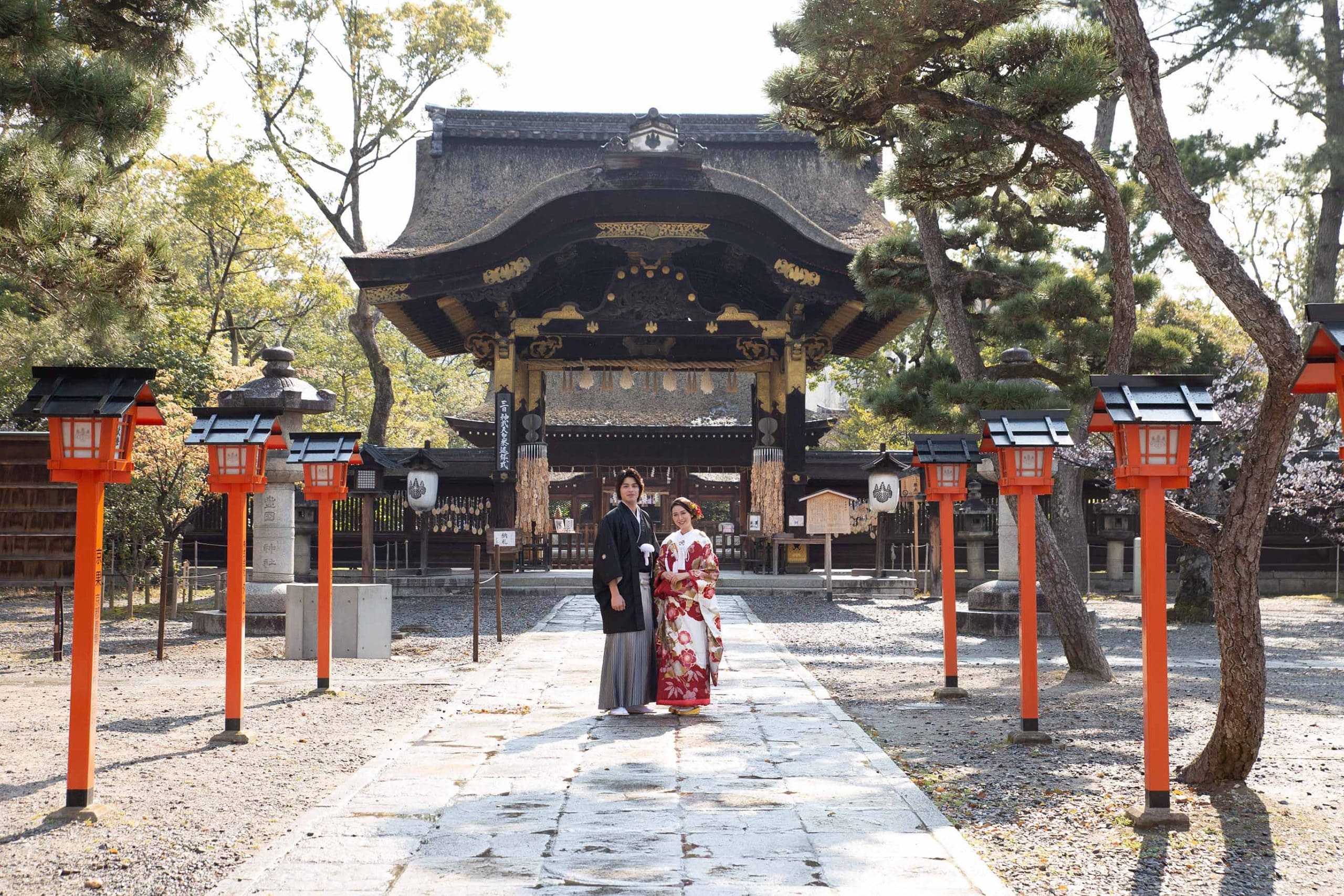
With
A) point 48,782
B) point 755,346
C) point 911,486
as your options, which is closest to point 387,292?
point 755,346

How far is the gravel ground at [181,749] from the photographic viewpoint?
4.46 metres

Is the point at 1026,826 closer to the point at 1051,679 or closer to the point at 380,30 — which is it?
the point at 1051,679

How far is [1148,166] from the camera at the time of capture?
6191mm

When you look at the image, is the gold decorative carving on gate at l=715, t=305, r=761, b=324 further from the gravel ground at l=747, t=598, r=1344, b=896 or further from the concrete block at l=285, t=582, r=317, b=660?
the concrete block at l=285, t=582, r=317, b=660

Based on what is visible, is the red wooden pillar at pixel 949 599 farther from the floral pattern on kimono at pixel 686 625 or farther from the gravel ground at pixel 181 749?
the gravel ground at pixel 181 749

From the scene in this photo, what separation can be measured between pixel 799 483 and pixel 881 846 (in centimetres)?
1464

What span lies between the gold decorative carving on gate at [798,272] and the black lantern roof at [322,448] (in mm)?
10329

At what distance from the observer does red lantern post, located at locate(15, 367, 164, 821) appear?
5.12 meters

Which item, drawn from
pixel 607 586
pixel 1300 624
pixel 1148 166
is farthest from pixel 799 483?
pixel 1148 166

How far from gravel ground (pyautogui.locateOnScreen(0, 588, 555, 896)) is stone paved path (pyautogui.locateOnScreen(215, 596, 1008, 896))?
0.33 m

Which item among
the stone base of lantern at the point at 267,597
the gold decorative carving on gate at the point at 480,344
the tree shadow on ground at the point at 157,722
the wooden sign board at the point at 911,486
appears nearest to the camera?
the tree shadow on ground at the point at 157,722

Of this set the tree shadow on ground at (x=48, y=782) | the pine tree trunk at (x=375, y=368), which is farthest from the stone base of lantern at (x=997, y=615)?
the pine tree trunk at (x=375, y=368)

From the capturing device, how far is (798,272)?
709 inches

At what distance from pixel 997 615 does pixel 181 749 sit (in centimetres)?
940
